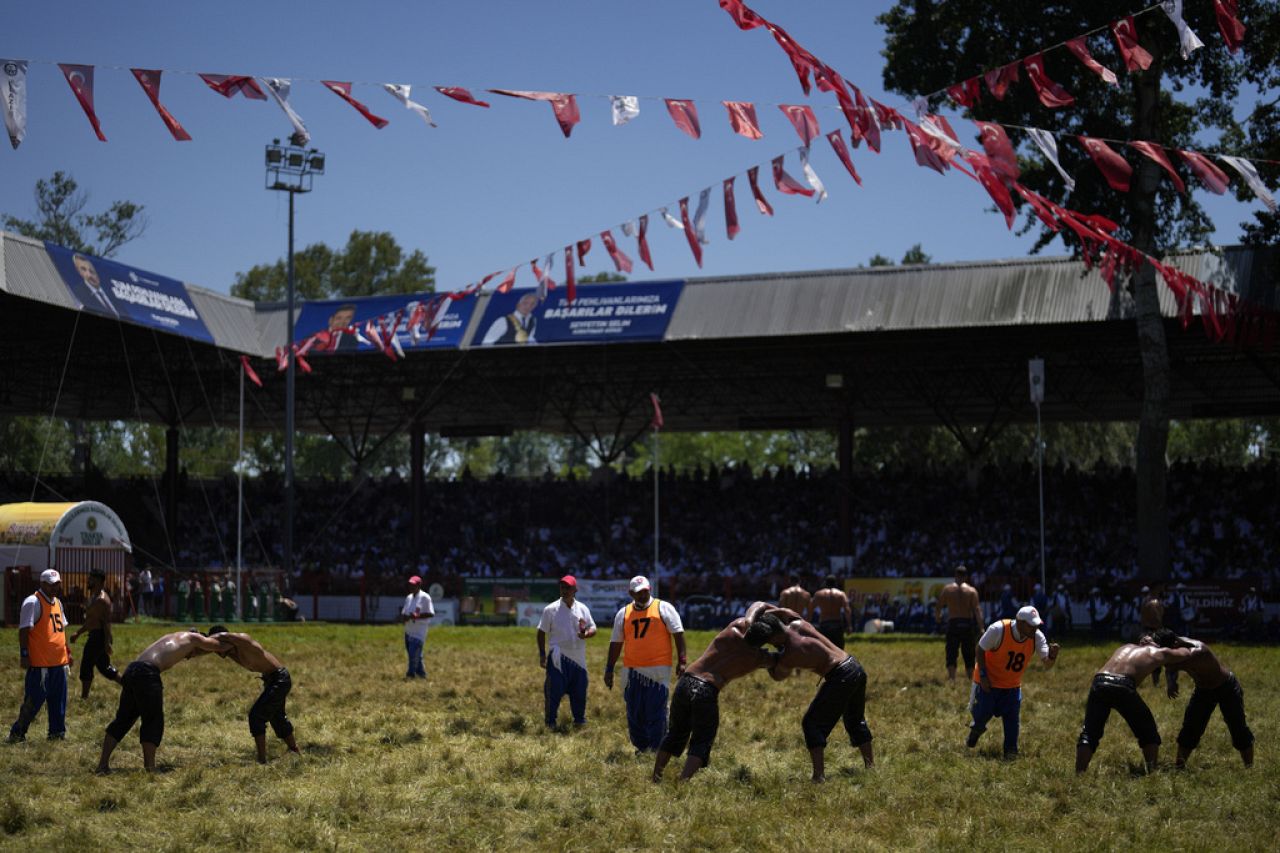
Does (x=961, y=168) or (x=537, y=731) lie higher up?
(x=961, y=168)

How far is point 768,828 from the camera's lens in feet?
32.4

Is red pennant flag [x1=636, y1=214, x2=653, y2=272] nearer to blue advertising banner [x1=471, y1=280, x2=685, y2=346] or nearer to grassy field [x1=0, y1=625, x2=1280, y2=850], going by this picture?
grassy field [x1=0, y1=625, x2=1280, y2=850]

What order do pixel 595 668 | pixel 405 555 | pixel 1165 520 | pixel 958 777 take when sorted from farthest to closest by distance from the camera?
pixel 405 555 < pixel 1165 520 < pixel 595 668 < pixel 958 777

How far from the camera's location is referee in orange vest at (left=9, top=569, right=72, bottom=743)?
14.1 meters

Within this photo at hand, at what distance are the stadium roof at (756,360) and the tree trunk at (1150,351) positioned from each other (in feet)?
5.23

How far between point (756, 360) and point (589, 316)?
532 centimetres

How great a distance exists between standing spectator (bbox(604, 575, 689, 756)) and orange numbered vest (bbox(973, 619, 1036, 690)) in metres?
2.90

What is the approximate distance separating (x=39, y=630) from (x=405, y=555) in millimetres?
34700

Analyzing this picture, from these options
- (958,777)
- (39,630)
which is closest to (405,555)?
(39,630)

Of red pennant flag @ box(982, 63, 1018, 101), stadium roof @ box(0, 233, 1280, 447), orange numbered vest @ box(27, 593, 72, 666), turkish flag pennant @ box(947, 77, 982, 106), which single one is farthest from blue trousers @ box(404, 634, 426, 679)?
stadium roof @ box(0, 233, 1280, 447)

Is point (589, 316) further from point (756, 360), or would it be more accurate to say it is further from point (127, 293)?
point (127, 293)

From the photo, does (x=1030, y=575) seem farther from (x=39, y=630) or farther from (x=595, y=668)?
(x=39, y=630)

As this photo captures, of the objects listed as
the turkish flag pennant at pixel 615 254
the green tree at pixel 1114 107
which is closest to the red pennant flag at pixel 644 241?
the turkish flag pennant at pixel 615 254

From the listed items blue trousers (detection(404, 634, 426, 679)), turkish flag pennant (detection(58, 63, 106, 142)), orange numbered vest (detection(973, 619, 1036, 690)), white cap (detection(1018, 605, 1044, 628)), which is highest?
turkish flag pennant (detection(58, 63, 106, 142))
